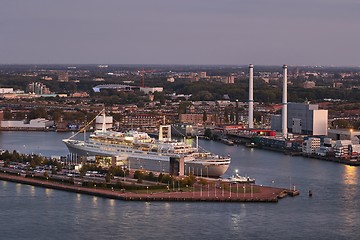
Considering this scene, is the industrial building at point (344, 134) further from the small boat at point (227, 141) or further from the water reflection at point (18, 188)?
the water reflection at point (18, 188)

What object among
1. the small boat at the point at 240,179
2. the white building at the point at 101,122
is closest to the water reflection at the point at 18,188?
the small boat at the point at 240,179

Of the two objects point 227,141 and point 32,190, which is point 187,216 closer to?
point 32,190

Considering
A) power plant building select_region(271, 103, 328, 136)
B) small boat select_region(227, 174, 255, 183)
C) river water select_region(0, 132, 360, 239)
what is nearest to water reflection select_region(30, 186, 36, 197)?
river water select_region(0, 132, 360, 239)

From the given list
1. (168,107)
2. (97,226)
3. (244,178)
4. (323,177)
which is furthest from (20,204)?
(168,107)

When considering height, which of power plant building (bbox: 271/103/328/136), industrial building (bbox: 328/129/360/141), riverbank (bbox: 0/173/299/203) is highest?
power plant building (bbox: 271/103/328/136)

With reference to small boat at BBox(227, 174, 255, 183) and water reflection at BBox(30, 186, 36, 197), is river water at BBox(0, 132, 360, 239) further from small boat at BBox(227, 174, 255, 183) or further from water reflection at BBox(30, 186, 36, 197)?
small boat at BBox(227, 174, 255, 183)

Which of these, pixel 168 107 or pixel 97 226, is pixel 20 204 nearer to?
pixel 97 226
